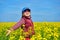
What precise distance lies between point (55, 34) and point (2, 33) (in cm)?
90

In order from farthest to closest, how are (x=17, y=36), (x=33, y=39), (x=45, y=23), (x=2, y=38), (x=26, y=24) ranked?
(x=2, y=38) < (x=45, y=23) < (x=26, y=24) < (x=17, y=36) < (x=33, y=39)

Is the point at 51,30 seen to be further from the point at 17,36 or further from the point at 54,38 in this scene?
the point at 17,36

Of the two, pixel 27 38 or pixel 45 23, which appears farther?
pixel 45 23

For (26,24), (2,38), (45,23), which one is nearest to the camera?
(26,24)

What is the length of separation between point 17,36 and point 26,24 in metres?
0.25

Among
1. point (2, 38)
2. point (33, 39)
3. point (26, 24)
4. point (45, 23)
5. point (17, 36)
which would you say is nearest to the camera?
point (33, 39)

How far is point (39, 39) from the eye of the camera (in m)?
2.66

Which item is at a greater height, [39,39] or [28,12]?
[28,12]

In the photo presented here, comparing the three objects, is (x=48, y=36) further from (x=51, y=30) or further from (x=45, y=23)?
(x=45, y=23)

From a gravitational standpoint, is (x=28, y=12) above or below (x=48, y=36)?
above

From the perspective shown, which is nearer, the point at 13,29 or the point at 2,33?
the point at 13,29

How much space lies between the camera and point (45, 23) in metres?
3.29

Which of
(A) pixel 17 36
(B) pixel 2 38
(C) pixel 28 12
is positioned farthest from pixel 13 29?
(B) pixel 2 38

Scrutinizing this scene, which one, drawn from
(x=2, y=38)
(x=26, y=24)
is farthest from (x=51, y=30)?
(x=2, y=38)
